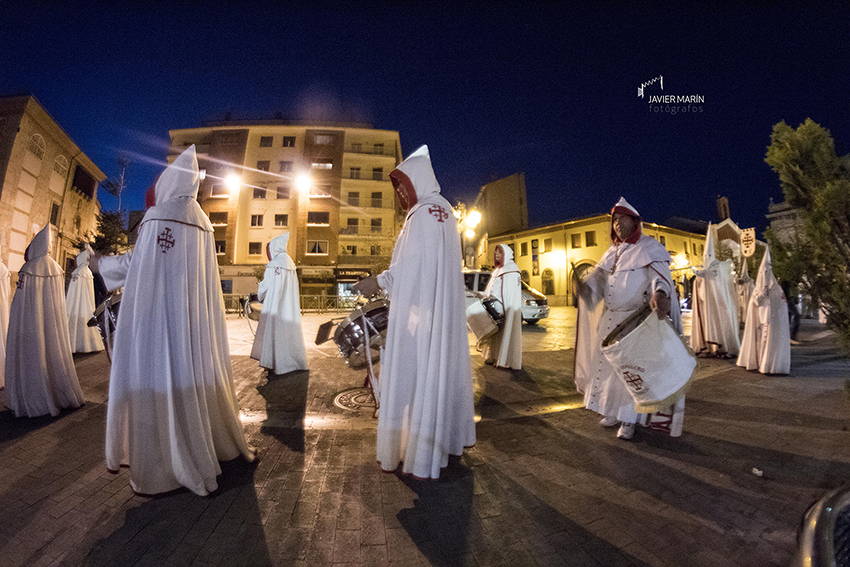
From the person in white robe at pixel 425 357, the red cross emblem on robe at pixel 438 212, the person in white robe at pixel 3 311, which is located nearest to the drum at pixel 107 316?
the person in white robe at pixel 3 311

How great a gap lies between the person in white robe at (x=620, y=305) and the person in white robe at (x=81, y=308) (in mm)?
10448

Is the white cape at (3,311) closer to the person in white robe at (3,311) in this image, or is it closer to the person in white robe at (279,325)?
the person in white robe at (3,311)

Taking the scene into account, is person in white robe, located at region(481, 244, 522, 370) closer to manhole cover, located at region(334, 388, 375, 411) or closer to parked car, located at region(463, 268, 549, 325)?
manhole cover, located at region(334, 388, 375, 411)

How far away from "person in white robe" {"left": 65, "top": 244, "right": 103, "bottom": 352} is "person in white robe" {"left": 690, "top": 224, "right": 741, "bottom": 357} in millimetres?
14509

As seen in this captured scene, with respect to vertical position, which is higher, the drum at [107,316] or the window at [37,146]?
the window at [37,146]

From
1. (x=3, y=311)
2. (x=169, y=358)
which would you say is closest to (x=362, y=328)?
(x=169, y=358)

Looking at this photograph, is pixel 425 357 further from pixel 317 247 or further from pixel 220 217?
pixel 220 217

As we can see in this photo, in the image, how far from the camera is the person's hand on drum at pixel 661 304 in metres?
2.93

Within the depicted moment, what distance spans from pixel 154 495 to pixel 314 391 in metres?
2.59

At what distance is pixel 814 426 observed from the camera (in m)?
3.44

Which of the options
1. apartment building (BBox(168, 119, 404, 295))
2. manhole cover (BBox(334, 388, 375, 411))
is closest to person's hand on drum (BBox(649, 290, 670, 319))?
manhole cover (BBox(334, 388, 375, 411))

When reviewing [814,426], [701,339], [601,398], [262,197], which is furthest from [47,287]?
[262,197]

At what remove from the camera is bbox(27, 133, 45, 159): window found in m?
18.4

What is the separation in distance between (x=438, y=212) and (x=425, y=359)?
3.78 feet
